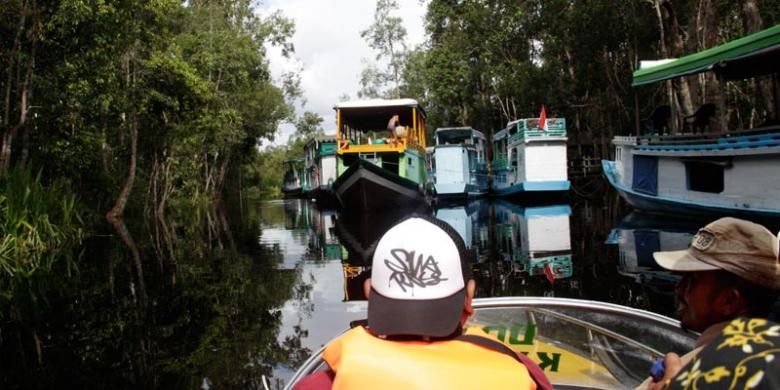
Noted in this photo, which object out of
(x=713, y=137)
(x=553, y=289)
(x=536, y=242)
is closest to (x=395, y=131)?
(x=536, y=242)

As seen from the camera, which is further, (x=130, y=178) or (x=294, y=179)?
(x=294, y=179)

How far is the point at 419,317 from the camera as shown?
1662 millimetres

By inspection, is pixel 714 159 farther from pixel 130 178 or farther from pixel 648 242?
pixel 130 178

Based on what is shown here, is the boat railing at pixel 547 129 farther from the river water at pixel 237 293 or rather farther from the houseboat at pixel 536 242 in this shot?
the river water at pixel 237 293

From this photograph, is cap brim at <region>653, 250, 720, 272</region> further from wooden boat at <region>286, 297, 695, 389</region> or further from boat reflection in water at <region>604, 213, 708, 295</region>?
boat reflection in water at <region>604, 213, 708, 295</region>

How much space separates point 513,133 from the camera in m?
25.9

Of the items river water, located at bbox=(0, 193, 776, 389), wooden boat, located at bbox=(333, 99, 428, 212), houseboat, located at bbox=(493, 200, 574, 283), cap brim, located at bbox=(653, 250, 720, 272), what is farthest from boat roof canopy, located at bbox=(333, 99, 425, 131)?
cap brim, located at bbox=(653, 250, 720, 272)

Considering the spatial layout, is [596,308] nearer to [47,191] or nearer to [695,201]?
[695,201]

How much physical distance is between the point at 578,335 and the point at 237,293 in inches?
230

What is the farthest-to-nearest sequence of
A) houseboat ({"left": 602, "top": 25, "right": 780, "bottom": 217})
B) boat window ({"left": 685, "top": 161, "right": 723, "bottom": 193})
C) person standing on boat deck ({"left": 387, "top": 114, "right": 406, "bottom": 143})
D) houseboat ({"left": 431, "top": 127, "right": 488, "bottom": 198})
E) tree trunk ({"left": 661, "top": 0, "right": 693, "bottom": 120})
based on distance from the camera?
houseboat ({"left": 431, "top": 127, "right": 488, "bottom": 198}) < person standing on boat deck ({"left": 387, "top": 114, "right": 406, "bottom": 143}) < tree trunk ({"left": 661, "top": 0, "right": 693, "bottom": 120}) < boat window ({"left": 685, "top": 161, "right": 723, "bottom": 193}) < houseboat ({"left": 602, "top": 25, "right": 780, "bottom": 217})

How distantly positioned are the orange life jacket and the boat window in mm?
12399

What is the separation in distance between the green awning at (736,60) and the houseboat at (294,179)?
39559 mm

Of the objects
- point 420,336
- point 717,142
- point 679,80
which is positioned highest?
point 679,80

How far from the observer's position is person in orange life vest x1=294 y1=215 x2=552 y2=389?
5.20 ft
